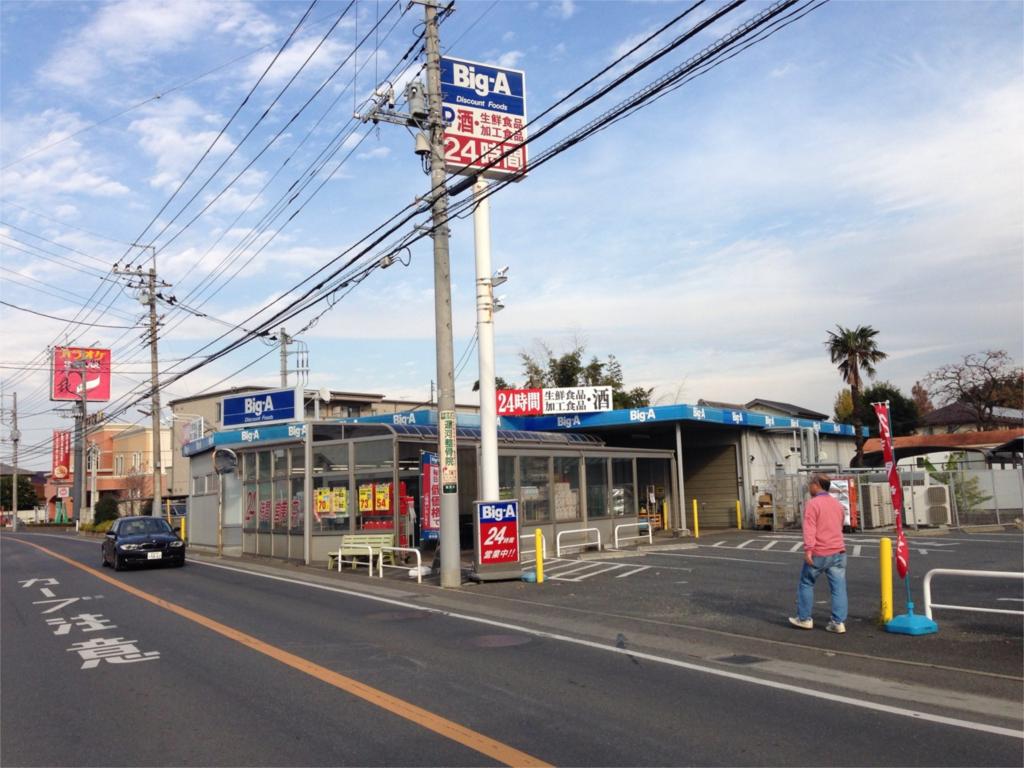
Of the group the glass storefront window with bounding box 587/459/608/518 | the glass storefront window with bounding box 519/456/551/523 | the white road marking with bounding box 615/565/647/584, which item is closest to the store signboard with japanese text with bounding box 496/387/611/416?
the glass storefront window with bounding box 587/459/608/518

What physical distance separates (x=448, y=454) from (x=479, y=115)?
7.71m

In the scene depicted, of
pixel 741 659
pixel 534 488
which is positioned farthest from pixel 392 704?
pixel 534 488

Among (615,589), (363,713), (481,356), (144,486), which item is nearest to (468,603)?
(615,589)

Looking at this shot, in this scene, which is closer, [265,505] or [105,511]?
[265,505]

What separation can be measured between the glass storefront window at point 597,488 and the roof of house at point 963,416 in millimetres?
47477

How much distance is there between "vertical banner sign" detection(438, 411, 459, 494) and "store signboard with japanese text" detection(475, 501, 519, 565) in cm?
66

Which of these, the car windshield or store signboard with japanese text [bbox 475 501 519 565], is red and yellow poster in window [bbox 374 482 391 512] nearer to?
store signboard with japanese text [bbox 475 501 519 565]

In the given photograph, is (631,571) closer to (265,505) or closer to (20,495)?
(265,505)

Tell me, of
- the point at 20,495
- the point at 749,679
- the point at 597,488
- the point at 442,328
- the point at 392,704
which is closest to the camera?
the point at 392,704

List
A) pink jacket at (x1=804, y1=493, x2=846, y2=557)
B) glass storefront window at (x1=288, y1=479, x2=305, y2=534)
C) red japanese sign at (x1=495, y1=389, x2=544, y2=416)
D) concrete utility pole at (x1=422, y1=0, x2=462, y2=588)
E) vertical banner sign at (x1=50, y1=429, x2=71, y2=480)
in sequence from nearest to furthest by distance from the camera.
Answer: pink jacket at (x1=804, y1=493, x2=846, y2=557), concrete utility pole at (x1=422, y1=0, x2=462, y2=588), glass storefront window at (x1=288, y1=479, x2=305, y2=534), red japanese sign at (x1=495, y1=389, x2=544, y2=416), vertical banner sign at (x1=50, y1=429, x2=71, y2=480)

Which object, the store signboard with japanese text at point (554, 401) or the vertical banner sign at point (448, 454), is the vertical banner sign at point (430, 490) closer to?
the vertical banner sign at point (448, 454)

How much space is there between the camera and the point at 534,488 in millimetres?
20484

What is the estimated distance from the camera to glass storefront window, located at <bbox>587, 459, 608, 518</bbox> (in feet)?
74.6

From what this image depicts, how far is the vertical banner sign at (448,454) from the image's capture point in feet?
52.4
